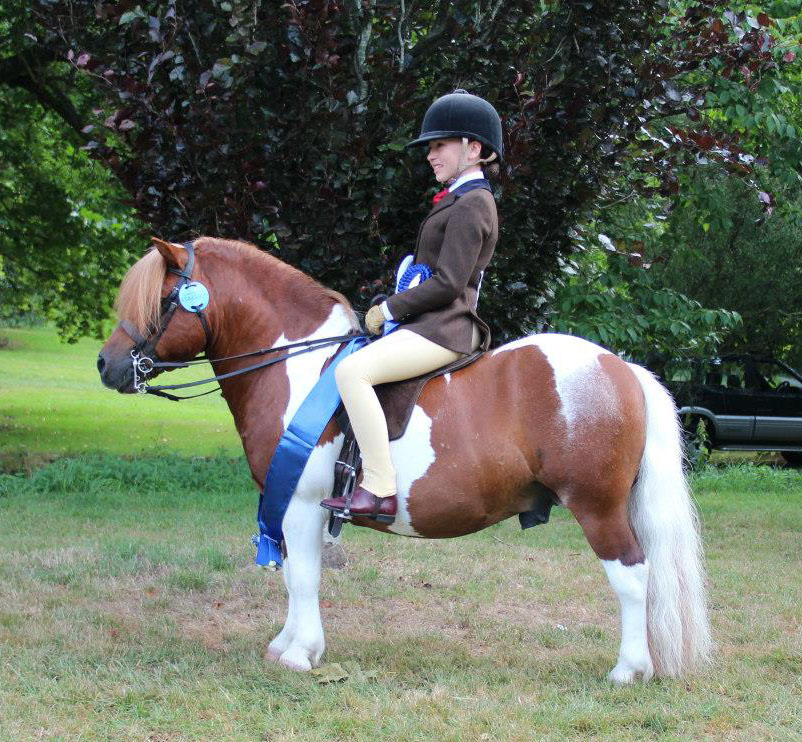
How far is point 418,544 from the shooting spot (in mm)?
7562

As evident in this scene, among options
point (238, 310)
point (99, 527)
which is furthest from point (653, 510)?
point (99, 527)

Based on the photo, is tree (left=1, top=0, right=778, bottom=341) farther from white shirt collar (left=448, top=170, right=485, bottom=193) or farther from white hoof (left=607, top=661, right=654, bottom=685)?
white hoof (left=607, top=661, right=654, bottom=685)

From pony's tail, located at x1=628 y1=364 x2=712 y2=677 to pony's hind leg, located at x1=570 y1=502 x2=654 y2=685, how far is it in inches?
2.5

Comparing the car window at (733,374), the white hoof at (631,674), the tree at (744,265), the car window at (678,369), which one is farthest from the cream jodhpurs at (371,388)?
the car window at (733,374)

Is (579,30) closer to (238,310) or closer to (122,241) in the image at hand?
(238,310)

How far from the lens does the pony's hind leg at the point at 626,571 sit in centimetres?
409

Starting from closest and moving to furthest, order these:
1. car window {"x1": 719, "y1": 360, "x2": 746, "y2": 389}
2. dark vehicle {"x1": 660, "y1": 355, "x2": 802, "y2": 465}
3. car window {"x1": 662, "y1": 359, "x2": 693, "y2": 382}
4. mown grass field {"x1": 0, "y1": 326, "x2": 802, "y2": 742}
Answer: mown grass field {"x1": 0, "y1": 326, "x2": 802, "y2": 742}, car window {"x1": 662, "y1": 359, "x2": 693, "y2": 382}, car window {"x1": 719, "y1": 360, "x2": 746, "y2": 389}, dark vehicle {"x1": 660, "y1": 355, "x2": 802, "y2": 465}

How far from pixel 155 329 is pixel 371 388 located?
1.08 meters

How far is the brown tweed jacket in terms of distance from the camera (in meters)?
4.00

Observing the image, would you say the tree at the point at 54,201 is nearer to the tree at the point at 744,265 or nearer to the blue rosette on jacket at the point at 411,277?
the tree at the point at 744,265

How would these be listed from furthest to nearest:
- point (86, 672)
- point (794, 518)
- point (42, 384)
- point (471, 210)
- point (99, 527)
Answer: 1. point (42, 384)
2. point (794, 518)
3. point (99, 527)
4. point (86, 672)
5. point (471, 210)

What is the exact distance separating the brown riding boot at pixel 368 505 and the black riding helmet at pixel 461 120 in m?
1.63

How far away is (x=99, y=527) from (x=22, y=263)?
7.72 m

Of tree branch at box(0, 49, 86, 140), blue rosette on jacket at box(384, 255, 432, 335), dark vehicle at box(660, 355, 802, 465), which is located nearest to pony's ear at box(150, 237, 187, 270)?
blue rosette on jacket at box(384, 255, 432, 335)
